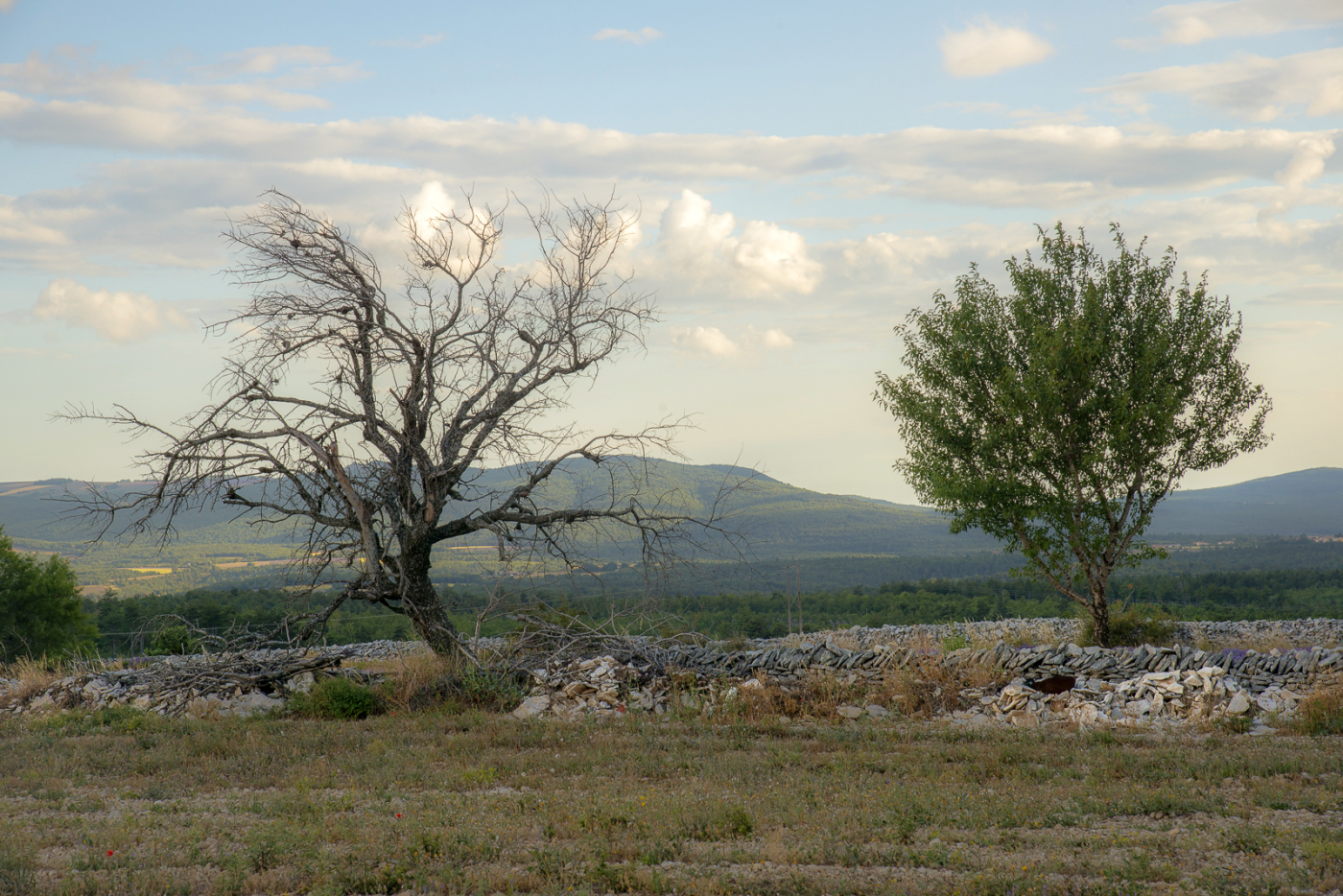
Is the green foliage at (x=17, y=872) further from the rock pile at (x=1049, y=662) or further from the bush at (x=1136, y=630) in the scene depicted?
the bush at (x=1136, y=630)

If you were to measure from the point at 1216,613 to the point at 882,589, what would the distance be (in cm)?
1781

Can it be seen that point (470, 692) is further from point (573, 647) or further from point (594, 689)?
point (573, 647)

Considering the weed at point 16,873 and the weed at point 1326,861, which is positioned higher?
the weed at point 16,873

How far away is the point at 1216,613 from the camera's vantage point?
38.7 m

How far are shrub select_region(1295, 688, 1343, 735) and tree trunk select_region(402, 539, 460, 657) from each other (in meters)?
11.2

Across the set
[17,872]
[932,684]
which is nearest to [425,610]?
[932,684]

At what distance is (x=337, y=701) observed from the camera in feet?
41.6

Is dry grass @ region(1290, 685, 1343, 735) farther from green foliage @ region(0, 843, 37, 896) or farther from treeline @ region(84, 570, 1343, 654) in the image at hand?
treeline @ region(84, 570, 1343, 654)

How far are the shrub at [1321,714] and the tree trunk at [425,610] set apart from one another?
11.2m

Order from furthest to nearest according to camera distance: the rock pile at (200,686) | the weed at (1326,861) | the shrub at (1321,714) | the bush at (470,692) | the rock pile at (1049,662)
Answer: the rock pile at (200,686)
the bush at (470,692)
the rock pile at (1049,662)
the shrub at (1321,714)
the weed at (1326,861)

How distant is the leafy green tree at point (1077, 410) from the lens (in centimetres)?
1703

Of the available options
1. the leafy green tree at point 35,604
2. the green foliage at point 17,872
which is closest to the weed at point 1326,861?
the green foliage at point 17,872

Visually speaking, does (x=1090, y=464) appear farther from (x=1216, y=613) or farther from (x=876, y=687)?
(x=1216, y=613)

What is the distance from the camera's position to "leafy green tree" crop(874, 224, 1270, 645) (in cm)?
1703
